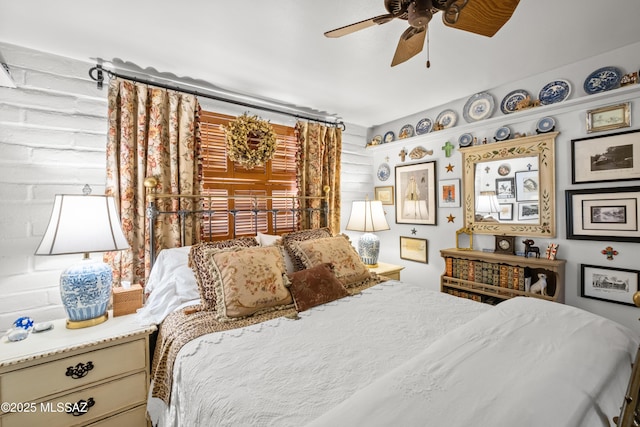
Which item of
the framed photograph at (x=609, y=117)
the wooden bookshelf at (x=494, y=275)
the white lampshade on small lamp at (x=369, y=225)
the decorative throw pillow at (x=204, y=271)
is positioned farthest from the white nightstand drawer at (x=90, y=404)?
the framed photograph at (x=609, y=117)

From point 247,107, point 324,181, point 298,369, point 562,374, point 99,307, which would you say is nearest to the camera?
point 562,374

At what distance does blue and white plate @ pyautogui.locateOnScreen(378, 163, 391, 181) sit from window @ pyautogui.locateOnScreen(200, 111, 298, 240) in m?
1.34

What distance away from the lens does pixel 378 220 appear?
3.17 meters

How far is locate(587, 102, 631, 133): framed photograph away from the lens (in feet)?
6.91

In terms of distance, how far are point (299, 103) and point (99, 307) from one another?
2.43 metres

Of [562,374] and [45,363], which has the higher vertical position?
[562,374]

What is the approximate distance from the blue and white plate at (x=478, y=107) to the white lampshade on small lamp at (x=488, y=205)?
0.77 m

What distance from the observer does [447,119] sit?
3145 mm

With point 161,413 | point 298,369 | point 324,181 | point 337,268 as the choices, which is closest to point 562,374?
point 298,369

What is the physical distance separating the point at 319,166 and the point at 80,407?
263 centimetres

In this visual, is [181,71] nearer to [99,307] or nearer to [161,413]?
[99,307]

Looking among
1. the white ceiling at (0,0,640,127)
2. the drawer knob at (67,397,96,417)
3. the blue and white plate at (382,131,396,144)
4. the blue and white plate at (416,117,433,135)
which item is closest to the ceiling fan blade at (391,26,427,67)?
the white ceiling at (0,0,640,127)

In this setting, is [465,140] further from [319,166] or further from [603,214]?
[319,166]

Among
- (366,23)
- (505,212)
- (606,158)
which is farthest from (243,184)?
(606,158)
